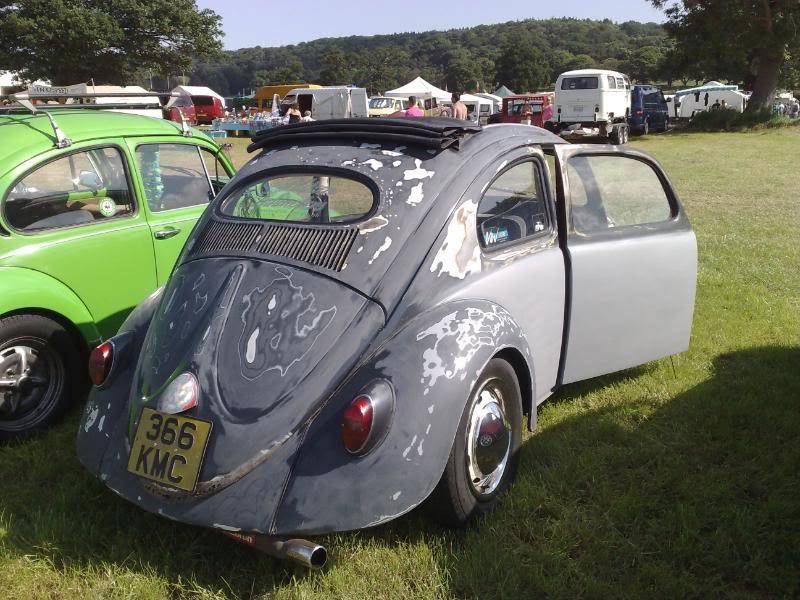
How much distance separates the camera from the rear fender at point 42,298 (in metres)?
3.49

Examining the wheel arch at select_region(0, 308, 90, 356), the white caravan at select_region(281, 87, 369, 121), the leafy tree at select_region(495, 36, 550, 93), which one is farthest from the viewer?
the leafy tree at select_region(495, 36, 550, 93)

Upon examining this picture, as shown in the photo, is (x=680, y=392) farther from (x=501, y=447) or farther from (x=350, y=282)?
(x=350, y=282)

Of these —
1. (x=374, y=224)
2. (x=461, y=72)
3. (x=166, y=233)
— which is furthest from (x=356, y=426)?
(x=461, y=72)

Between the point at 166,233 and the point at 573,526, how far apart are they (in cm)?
318

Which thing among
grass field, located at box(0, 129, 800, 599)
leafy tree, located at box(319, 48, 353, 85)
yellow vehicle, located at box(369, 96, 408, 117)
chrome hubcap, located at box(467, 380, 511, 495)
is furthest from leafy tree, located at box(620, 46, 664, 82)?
chrome hubcap, located at box(467, 380, 511, 495)

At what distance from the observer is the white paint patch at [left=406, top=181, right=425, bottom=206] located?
2.91 meters

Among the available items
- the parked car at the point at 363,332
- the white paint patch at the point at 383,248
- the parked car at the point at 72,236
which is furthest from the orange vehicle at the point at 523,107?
the white paint patch at the point at 383,248

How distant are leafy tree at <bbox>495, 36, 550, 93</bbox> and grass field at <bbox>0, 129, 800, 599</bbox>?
110m

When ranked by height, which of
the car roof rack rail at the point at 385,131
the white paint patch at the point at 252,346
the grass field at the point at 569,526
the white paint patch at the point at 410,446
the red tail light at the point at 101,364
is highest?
the car roof rack rail at the point at 385,131

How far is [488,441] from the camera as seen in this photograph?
275 cm

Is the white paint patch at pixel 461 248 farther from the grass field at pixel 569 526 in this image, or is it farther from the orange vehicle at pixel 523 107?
the orange vehicle at pixel 523 107

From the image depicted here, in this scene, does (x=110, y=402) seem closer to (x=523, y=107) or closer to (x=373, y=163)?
(x=373, y=163)

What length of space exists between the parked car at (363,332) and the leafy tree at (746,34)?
98.3 feet

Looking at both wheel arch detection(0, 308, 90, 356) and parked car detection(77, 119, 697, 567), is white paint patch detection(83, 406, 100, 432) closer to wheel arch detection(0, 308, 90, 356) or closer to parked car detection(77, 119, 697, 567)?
parked car detection(77, 119, 697, 567)
